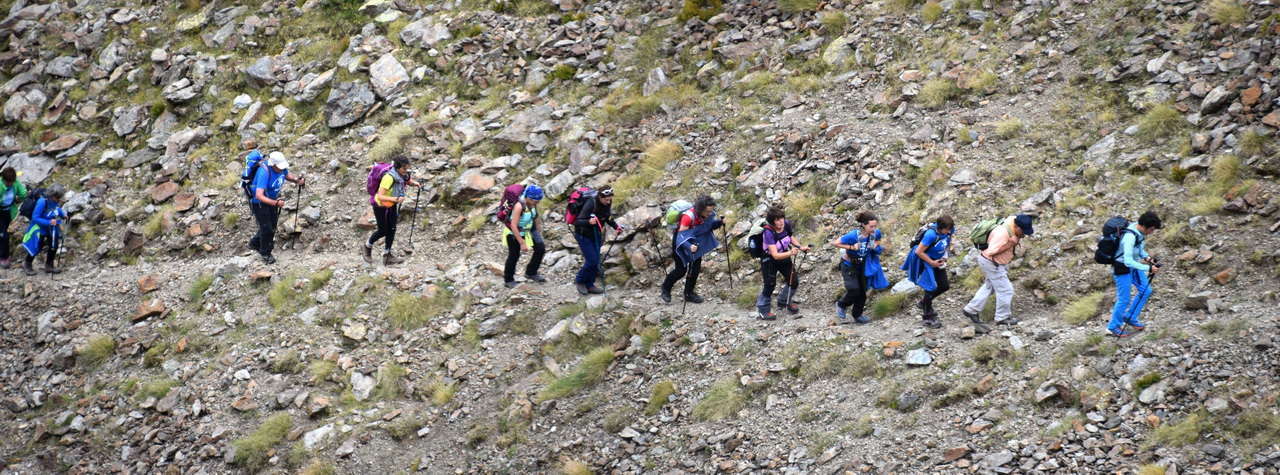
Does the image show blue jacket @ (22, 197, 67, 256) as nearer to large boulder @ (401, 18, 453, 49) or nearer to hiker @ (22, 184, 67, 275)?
hiker @ (22, 184, 67, 275)

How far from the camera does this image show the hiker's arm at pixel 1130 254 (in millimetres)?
10180

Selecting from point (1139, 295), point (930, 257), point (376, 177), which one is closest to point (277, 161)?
point (376, 177)

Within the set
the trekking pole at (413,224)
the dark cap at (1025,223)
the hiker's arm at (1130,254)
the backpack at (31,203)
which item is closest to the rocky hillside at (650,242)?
the trekking pole at (413,224)

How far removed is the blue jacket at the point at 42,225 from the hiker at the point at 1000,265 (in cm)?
1591

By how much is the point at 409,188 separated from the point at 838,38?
29.1 feet

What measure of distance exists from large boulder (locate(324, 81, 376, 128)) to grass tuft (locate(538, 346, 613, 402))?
9993mm

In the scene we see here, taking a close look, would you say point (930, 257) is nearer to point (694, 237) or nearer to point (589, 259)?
point (694, 237)

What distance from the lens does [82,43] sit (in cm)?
2419

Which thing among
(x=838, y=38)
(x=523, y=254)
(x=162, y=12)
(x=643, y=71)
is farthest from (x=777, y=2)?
(x=162, y=12)

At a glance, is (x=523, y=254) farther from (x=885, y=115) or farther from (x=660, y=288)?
(x=885, y=115)

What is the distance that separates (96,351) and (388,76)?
850 centimetres

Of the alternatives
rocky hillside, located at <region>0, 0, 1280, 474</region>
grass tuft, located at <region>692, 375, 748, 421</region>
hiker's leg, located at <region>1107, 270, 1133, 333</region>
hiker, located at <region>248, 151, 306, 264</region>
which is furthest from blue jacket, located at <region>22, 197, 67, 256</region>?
hiker's leg, located at <region>1107, 270, 1133, 333</region>

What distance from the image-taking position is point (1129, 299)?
1042 cm

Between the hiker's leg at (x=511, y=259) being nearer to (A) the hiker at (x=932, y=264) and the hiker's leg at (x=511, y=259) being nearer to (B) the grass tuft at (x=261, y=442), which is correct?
(B) the grass tuft at (x=261, y=442)
